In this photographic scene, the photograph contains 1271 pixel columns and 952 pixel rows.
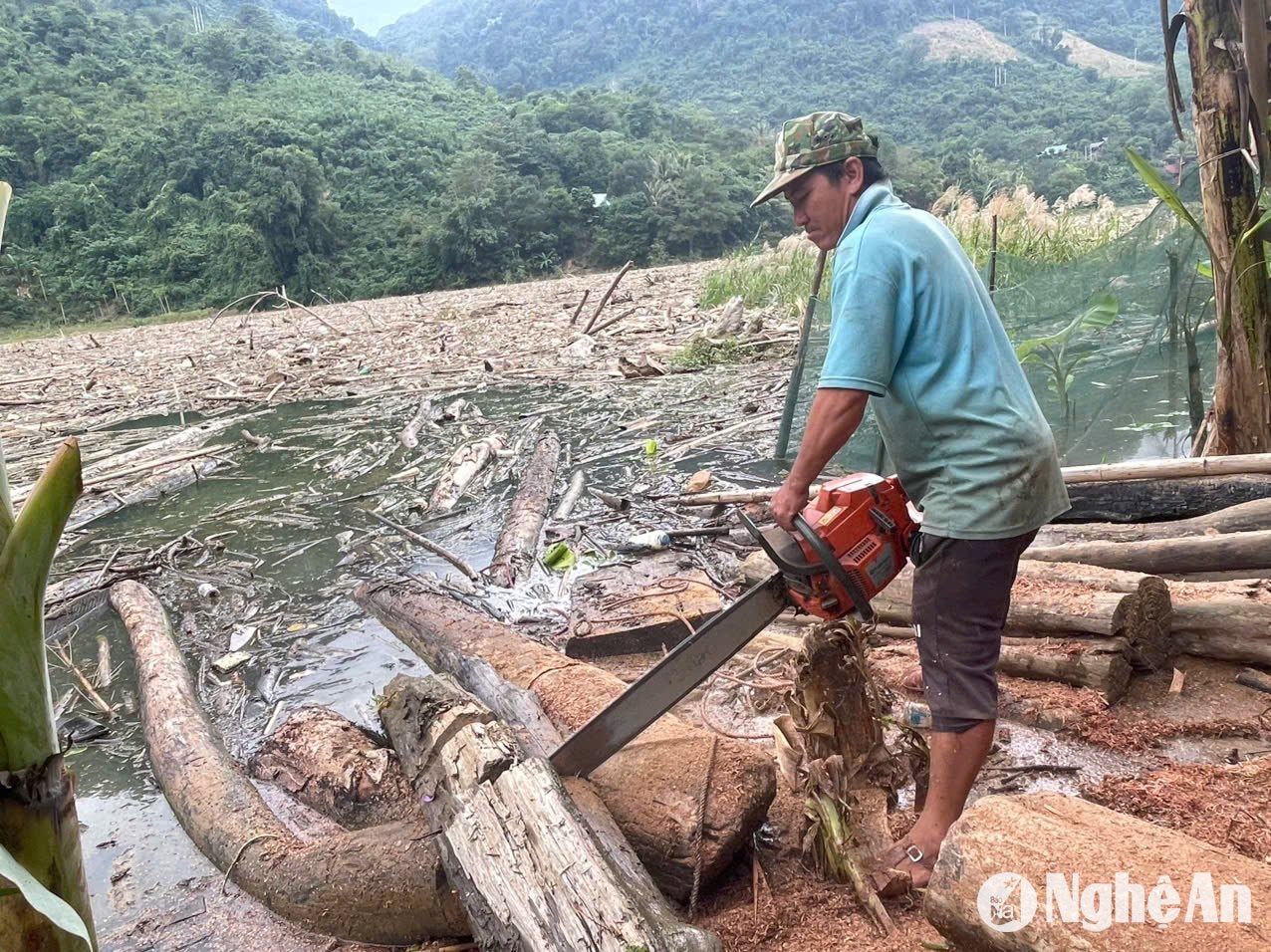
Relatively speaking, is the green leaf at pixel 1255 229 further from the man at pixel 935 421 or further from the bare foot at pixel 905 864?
the bare foot at pixel 905 864

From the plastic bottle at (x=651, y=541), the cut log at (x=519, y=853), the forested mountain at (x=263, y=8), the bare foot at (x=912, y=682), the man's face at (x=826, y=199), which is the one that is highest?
the forested mountain at (x=263, y=8)

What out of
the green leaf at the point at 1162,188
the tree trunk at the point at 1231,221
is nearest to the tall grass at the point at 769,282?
the green leaf at the point at 1162,188

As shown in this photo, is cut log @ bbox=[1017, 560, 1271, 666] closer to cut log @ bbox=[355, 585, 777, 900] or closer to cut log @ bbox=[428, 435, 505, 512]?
cut log @ bbox=[355, 585, 777, 900]

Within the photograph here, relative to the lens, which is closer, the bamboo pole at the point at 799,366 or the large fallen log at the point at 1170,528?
the large fallen log at the point at 1170,528

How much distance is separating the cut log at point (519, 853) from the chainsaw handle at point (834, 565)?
929 mm

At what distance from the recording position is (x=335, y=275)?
1668 inches

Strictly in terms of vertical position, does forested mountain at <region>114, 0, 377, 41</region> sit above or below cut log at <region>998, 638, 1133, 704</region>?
above

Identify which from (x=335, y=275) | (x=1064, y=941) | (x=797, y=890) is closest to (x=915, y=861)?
(x=797, y=890)

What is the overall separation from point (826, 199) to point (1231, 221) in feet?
10.9

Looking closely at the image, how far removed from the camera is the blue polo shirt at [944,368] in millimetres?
2223

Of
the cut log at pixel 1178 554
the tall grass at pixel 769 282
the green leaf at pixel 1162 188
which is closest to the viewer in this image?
the cut log at pixel 1178 554

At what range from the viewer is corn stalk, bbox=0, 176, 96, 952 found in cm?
95

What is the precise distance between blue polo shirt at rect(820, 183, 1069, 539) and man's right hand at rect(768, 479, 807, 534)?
30 centimetres

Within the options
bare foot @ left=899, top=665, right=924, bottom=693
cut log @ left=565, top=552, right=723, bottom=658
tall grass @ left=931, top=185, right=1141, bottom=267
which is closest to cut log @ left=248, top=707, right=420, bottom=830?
cut log @ left=565, top=552, right=723, bottom=658
